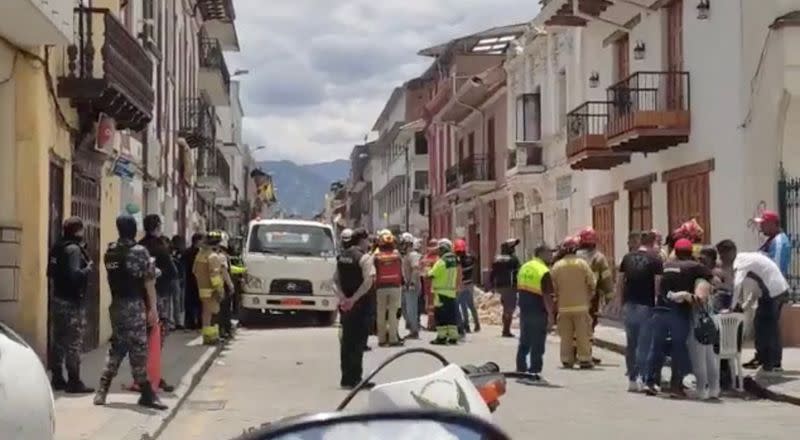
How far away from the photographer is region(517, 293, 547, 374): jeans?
608 inches

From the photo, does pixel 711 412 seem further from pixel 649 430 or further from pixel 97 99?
pixel 97 99

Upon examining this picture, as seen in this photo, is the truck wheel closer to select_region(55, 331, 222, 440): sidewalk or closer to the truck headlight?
the truck headlight

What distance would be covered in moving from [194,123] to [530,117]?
9.16 metres

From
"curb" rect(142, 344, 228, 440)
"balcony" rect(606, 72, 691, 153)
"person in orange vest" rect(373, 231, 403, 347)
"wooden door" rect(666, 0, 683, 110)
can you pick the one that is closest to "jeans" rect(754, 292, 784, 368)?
"person in orange vest" rect(373, 231, 403, 347)

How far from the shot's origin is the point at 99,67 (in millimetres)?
16297

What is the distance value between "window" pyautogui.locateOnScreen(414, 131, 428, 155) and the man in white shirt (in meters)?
52.2

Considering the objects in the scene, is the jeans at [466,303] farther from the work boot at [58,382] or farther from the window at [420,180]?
the window at [420,180]

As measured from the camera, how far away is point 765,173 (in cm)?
2030

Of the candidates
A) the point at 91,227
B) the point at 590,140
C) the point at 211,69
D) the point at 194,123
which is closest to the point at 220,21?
the point at 211,69

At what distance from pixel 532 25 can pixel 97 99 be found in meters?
21.0

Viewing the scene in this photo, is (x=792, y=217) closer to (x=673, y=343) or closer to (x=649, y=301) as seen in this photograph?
(x=649, y=301)

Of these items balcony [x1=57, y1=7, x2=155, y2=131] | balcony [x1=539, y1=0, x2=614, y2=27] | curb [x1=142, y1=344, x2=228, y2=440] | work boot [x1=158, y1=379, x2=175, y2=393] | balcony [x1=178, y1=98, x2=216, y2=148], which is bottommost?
curb [x1=142, y1=344, x2=228, y2=440]

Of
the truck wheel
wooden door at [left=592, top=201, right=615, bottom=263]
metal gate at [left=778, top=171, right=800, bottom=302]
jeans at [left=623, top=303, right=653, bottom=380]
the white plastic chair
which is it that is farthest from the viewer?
wooden door at [left=592, top=201, right=615, bottom=263]

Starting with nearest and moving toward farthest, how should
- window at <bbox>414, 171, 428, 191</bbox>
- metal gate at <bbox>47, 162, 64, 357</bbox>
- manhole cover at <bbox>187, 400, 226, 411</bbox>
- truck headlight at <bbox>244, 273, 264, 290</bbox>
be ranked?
manhole cover at <bbox>187, 400, 226, 411</bbox> < metal gate at <bbox>47, 162, 64, 357</bbox> < truck headlight at <bbox>244, 273, 264, 290</bbox> < window at <bbox>414, 171, 428, 191</bbox>
